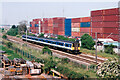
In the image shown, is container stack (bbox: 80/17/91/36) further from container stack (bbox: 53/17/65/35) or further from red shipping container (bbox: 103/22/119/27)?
container stack (bbox: 53/17/65/35)

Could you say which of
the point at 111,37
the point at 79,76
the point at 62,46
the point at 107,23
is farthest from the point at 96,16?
the point at 79,76

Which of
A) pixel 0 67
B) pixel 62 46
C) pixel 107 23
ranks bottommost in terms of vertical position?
pixel 0 67

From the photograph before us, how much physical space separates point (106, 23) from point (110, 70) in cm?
2971

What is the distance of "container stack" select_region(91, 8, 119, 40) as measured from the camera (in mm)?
39094

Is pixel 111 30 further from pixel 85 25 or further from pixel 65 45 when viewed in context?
pixel 65 45

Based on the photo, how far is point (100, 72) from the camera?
13820mm

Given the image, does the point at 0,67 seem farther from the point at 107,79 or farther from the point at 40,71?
the point at 107,79

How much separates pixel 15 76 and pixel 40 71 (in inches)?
91.3

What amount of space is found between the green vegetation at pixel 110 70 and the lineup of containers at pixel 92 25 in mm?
25765

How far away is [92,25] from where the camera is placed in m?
46.0

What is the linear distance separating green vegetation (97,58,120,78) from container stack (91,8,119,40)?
84.5 ft

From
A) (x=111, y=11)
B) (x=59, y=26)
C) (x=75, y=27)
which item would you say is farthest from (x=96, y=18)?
(x=59, y=26)

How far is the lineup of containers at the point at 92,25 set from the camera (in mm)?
39625

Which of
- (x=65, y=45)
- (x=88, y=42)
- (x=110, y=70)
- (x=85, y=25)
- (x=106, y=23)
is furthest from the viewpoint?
(x=85, y=25)
